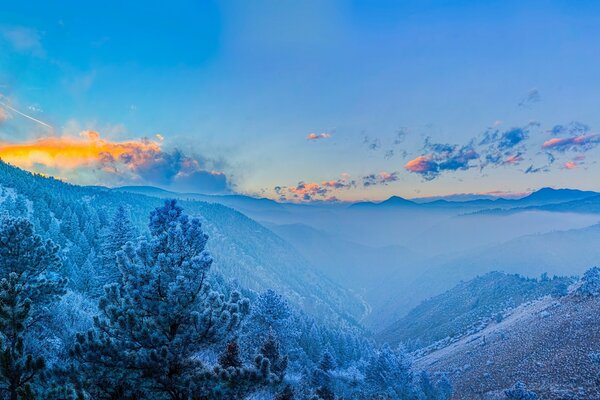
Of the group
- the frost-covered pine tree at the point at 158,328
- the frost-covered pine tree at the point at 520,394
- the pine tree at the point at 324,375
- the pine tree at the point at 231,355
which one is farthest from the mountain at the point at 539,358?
the frost-covered pine tree at the point at 158,328

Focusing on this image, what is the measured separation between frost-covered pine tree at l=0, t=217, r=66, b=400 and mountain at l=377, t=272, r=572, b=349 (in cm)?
9087

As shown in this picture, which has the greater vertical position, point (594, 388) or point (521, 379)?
point (594, 388)

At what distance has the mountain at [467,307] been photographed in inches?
3718

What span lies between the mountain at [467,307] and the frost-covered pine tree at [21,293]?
90.9 meters

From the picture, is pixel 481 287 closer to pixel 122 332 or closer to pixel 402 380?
pixel 402 380

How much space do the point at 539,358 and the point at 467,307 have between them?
259ft

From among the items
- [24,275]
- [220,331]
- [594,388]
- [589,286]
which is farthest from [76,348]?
[589,286]

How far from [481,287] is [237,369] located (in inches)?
5541

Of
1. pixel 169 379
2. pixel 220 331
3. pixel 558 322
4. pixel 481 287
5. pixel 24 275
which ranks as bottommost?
pixel 481 287

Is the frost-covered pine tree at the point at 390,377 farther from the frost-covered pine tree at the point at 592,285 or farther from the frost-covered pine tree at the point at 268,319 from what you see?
the frost-covered pine tree at the point at 592,285

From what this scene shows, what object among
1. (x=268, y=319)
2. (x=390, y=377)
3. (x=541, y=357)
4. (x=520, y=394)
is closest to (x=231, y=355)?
(x=268, y=319)

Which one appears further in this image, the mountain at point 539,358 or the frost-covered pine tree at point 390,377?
the frost-covered pine tree at point 390,377

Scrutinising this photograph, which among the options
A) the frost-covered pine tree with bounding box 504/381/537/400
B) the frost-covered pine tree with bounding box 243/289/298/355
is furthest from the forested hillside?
the frost-covered pine tree with bounding box 243/289/298/355

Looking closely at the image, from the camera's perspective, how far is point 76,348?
955 cm
